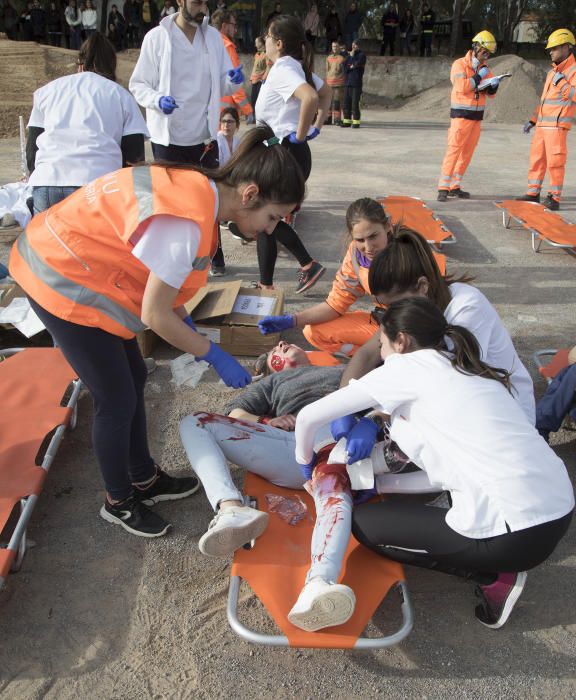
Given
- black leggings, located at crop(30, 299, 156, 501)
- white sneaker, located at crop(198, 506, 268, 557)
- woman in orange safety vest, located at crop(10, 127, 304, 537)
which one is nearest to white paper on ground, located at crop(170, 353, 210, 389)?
black leggings, located at crop(30, 299, 156, 501)

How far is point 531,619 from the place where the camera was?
6.79 feet

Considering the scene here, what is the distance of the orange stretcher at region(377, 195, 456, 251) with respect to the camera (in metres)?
5.39

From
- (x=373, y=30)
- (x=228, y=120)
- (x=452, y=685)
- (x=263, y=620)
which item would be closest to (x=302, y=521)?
(x=263, y=620)

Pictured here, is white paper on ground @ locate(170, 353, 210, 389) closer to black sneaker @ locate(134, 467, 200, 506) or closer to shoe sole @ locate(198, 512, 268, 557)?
black sneaker @ locate(134, 467, 200, 506)

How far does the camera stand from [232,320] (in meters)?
3.69

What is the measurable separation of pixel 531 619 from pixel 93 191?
198 cm

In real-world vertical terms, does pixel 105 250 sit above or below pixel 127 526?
above

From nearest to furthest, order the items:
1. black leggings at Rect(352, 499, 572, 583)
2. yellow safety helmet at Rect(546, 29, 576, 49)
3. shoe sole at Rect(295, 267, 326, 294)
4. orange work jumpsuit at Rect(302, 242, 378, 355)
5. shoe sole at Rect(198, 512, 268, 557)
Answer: black leggings at Rect(352, 499, 572, 583) < shoe sole at Rect(198, 512, 268, 557) < orange work jumpsuit at Rect(302, 242, 378, 355) < shoe sole at Rect(295, 267, 326, 294) < yellow safety helmet at Rect(546, 29, 576, 49)

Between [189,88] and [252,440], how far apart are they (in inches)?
114

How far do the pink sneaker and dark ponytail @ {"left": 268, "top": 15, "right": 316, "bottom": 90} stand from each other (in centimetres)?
359

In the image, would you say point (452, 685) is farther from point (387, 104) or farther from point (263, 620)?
point (387, 104)

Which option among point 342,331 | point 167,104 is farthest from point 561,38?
point 342,331

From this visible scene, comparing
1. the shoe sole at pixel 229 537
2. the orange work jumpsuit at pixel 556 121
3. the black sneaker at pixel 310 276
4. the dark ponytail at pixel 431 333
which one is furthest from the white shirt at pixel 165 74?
the orange work jumpsuit at pixel 556 121

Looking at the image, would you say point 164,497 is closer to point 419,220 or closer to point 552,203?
point 419,220
